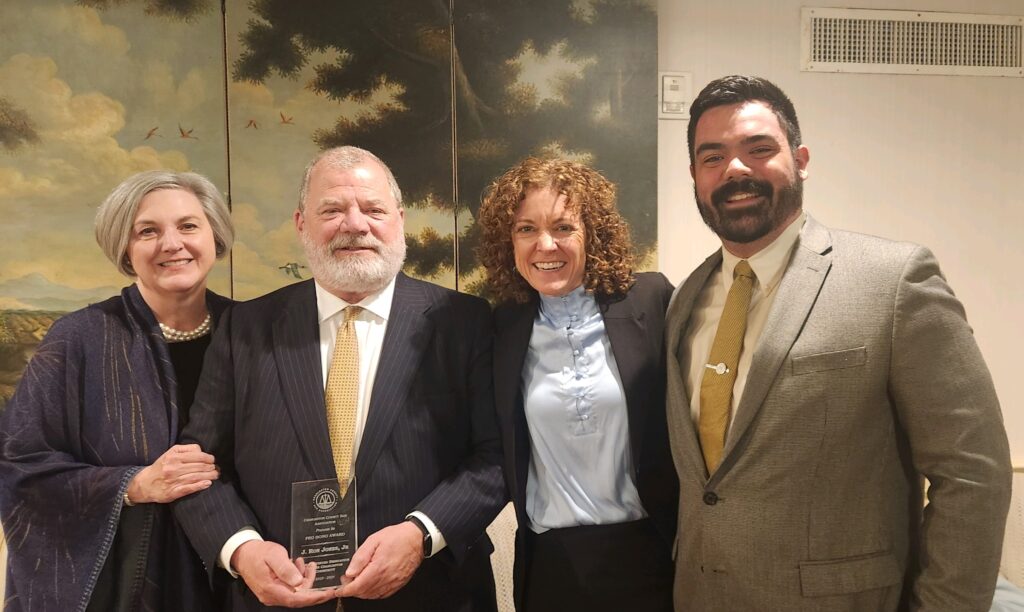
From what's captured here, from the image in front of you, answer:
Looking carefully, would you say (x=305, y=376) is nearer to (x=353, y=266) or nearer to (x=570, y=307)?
(x=353, y=266)

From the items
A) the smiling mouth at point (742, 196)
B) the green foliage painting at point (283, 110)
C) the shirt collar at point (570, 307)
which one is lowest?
the shirt collar at point (570, 307)

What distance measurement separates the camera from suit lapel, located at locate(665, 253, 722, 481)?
1455 millimetres

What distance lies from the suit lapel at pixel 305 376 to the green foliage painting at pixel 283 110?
1.23m

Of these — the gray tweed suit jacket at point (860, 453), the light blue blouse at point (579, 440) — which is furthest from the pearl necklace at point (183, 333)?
the gray tweed suit jacket at point (860, 453)

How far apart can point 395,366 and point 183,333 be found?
0.66 meters

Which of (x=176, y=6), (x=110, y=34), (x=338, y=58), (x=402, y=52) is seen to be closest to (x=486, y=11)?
(x=402, y=52)

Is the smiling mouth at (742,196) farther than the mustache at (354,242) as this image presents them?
No

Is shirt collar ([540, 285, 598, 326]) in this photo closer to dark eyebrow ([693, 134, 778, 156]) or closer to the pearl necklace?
dark eyebrow ([693, 134, 778, 156])

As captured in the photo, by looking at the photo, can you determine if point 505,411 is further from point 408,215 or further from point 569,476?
point 408,215

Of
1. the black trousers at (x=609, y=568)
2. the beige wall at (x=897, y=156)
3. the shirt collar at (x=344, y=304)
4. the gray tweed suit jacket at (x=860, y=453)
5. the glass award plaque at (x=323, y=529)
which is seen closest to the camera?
the gray tweed suit jacket at (x=860, y=453)

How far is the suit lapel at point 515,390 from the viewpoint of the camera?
1684 millimetres

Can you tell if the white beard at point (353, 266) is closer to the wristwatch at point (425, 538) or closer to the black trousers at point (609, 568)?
the wristwatch at point (425, 538)

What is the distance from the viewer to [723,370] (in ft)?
4.70

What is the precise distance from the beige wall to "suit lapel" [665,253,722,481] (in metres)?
1.42
